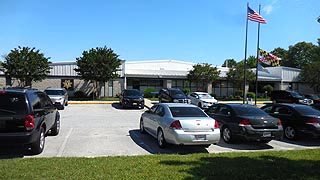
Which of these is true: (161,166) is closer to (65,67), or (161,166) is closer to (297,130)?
(297,130)

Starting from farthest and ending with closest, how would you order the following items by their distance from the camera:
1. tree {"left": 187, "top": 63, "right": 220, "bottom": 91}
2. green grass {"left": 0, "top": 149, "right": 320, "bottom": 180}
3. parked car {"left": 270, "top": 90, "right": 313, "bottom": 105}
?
tree {"left": 187, "top": 63, "right": 220, "bottom": 91}, parked car {"left": 270, "top": 90, "right": 313, "bottom": 105}, green grass {"left": 0, "top": 149, "right": 320, "bottom": 180}

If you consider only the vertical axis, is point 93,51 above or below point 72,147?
above

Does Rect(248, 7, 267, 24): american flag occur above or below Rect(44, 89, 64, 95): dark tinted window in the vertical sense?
above

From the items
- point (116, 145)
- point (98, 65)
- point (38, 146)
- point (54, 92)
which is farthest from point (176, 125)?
point (98, 65)

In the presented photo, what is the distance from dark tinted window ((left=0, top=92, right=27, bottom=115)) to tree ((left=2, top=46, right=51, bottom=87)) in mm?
27373

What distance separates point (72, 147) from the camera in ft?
33.7

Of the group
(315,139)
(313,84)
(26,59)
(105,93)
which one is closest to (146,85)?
(105,93)

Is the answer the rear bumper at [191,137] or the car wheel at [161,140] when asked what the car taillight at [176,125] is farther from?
the car wheel at [161,140]

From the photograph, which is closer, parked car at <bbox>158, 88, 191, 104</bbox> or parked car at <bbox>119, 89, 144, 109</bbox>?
parked car at <bbox>119, 89, 144, 109</bbox>

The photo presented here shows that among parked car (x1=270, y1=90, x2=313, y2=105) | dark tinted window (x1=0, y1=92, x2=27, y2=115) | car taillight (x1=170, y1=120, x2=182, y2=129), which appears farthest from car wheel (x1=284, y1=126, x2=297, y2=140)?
parked car (x1=270, y1=90, x2=313, y2=105)

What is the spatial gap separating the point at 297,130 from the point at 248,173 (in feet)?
22.5

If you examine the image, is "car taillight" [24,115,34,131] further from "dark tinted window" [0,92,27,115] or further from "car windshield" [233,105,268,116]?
"car windshield" [233,105,268,116]

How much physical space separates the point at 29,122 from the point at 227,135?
22.1 ft

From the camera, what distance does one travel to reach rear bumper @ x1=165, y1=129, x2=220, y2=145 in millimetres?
9625
